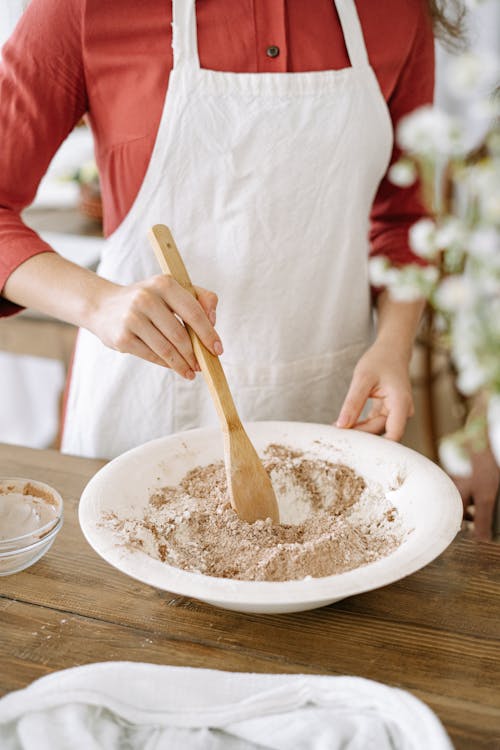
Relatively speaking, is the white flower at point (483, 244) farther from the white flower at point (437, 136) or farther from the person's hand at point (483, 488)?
the person's hand at point (483, 488)

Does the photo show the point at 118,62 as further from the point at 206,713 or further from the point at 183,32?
the point at 206,713

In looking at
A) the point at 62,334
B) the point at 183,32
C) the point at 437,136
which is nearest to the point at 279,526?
the point at 437,136

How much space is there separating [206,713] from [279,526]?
0.29 meters

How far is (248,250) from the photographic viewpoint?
1283 mm

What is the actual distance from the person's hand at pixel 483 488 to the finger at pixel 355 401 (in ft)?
0.92

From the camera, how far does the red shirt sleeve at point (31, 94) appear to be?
3.84 ft

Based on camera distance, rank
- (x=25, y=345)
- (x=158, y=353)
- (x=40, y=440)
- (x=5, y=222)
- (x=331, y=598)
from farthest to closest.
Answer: (x=40, y=440)
(x=25, y=345)
(x=5, y=222)
(x=158, y=353)
(x=331, y=598)

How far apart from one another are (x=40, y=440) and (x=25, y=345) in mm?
807

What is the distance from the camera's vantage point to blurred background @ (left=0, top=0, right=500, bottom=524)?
218 centimetres

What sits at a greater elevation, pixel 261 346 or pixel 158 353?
pixel 158 353

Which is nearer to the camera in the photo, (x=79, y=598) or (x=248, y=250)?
(x=79, y=598)

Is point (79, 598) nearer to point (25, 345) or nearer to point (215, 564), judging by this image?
point (215, 564)

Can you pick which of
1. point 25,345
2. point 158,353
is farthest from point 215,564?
point 25,345

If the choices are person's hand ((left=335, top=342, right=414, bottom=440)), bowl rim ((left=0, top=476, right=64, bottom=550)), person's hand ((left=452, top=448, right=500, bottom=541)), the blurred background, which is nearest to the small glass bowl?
bowl rim ((left=0, top=476, right=64, bottom=550))
